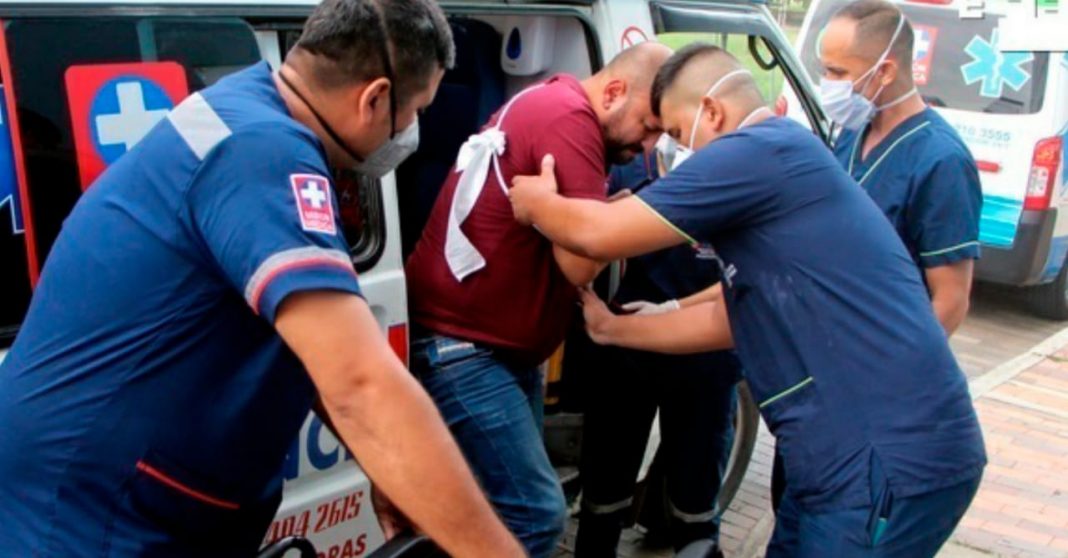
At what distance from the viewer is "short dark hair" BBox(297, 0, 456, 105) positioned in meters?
1.69

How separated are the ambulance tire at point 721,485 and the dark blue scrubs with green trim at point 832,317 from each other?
1.59 m

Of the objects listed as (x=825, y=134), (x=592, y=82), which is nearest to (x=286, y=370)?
(x=592, y=82)

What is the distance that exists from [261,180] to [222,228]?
0.27ft

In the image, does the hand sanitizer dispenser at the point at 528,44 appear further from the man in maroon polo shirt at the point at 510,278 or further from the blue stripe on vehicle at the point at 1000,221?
the blue stripe on vehicle at the point at 1000,221

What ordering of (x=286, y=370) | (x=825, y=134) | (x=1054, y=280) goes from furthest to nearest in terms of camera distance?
(x=1054, y=280) < (x=825, y=134) < (x=286, y=370)

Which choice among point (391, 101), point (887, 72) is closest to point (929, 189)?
point (887, 72)

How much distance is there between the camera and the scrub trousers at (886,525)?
2258mm

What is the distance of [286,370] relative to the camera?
1715 mm

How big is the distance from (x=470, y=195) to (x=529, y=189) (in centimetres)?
21

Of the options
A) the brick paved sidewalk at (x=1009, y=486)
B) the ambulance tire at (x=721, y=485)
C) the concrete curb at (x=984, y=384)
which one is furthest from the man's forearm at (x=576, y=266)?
the concrete curb at (x=984, y=384)

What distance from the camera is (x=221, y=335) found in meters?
1.62

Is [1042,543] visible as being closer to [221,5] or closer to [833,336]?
[833,336]

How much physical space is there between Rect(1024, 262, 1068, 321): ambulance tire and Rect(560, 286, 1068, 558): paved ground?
394mm

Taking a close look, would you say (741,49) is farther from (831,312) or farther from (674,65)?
(831,312)
